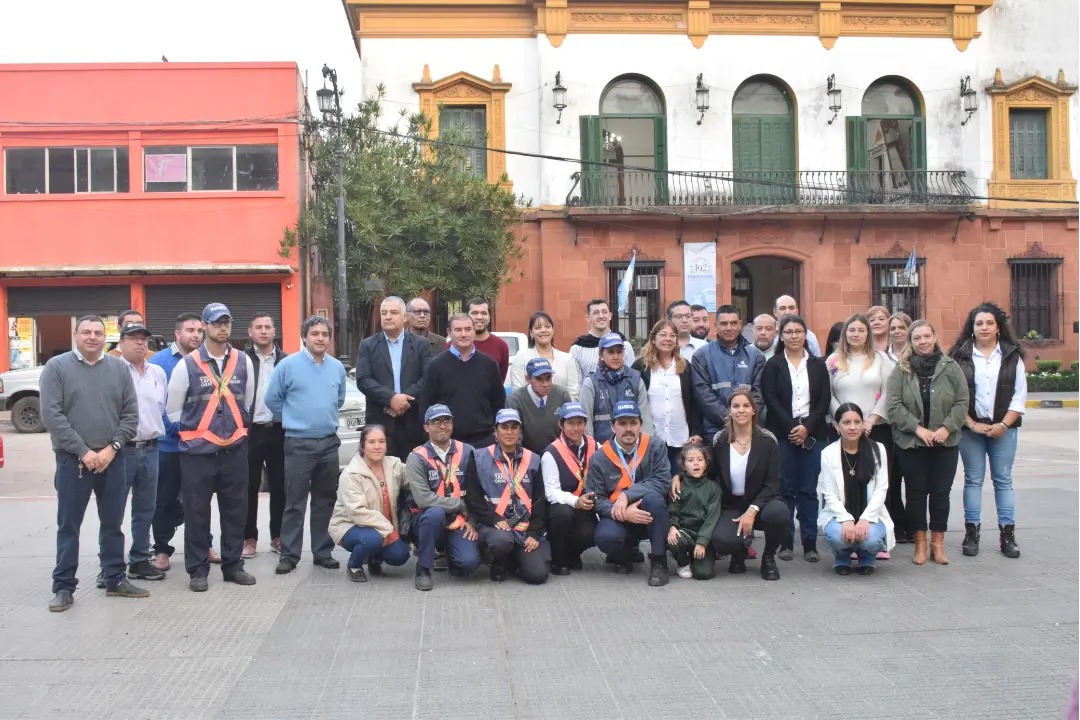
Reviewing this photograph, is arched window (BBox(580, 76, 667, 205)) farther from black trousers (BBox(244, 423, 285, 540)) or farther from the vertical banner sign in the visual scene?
black trousers (BBox(244, 423, 285, 540))

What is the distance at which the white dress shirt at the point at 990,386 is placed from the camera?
7.99 meters

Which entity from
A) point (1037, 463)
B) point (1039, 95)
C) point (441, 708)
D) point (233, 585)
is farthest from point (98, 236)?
point (1039, 95)

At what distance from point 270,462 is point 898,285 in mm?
20805

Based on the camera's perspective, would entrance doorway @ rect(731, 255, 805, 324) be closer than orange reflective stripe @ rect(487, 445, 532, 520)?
No

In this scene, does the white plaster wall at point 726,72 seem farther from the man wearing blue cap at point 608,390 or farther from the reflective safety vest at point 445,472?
the reflective safety vest at point 445,472

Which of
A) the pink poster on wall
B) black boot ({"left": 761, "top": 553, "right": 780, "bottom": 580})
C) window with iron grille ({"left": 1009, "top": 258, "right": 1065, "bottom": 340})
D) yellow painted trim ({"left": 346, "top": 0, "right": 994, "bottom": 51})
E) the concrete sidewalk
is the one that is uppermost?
yellow painted trim ({"left": 346, "top": 0, "right": 994, "bottom": 51})

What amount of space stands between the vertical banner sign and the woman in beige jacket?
18.2 meters

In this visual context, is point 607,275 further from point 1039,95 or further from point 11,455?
point 11,455

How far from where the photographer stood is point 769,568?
736 centimetres

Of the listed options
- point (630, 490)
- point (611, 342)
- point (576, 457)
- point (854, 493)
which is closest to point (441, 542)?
point (576, 457)

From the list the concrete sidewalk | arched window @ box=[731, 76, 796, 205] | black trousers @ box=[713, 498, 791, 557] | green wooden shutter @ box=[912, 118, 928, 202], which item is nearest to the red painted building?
arched window @ box=[731, 76, 796, 205]

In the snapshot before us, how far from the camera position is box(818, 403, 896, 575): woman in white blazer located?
7352mm

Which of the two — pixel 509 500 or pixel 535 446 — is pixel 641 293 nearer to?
pixel 535 446

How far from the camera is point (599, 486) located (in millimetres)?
7520
